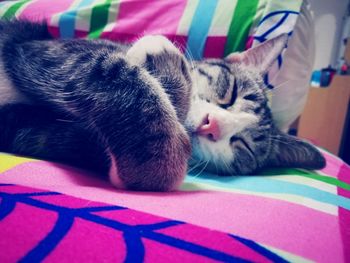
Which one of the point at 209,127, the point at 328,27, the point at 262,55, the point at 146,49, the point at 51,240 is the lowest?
the point at 51,240

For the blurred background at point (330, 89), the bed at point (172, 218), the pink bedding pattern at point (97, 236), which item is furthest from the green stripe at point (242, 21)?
the blurred background at point (330, 89)

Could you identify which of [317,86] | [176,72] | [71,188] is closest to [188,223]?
[71,188]

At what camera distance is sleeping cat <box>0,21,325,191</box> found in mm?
500

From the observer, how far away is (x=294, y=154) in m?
0.95

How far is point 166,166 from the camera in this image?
52 cm

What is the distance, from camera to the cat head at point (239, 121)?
30.7 inches

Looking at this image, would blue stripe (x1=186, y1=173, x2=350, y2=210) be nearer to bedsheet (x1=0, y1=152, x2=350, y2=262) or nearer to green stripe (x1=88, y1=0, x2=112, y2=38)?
bedsheet (x1=0, y1=152, x2=350, y2=262)

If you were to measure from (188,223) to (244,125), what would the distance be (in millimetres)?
531

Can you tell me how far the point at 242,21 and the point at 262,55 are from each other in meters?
0.14

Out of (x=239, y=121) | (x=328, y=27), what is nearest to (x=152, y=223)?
(x=239, y=121)

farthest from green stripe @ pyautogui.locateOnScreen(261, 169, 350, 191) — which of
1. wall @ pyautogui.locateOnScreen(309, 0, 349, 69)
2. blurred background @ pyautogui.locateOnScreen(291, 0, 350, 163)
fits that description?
wall @ pyautogui.locateOnScreen(309, 0, 349, 69)

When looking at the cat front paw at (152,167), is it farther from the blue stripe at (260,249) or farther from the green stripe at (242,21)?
the green stripe at (242,21)

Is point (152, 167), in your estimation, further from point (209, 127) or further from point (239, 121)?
point (239, 121)

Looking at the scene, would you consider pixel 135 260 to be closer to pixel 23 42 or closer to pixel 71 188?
pixel 71 188
